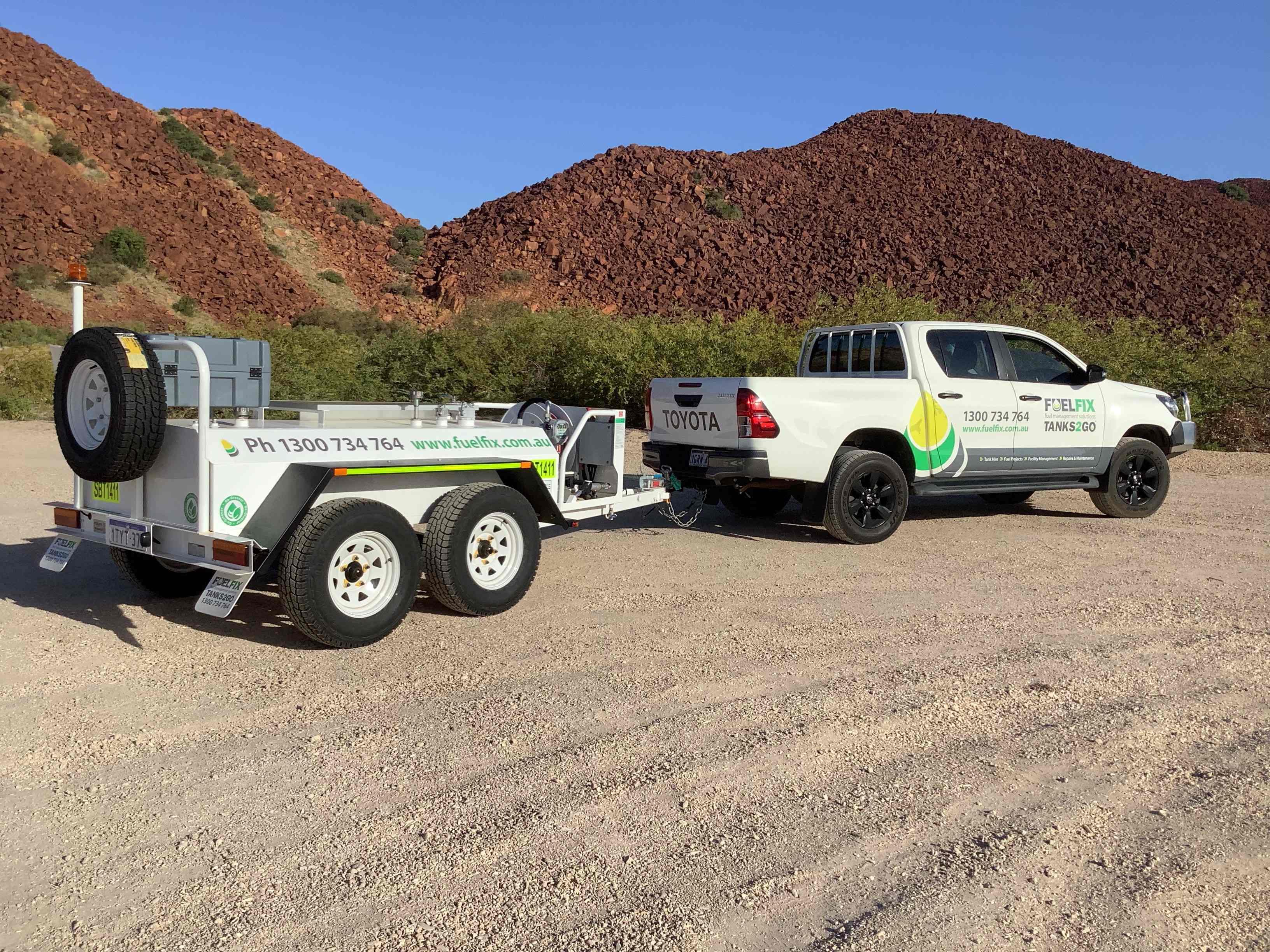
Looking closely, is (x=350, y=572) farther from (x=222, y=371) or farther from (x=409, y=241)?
(x=409, y=241)

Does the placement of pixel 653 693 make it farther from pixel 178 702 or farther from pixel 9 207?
pixel 9 207

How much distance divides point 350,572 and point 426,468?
75 centimetres

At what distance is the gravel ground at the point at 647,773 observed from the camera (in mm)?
3129

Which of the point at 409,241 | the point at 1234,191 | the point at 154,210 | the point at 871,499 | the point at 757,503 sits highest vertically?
the point at 1234,191

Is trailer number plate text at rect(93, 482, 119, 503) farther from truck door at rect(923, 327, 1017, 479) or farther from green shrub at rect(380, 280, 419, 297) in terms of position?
green shrub at rect(380, 280, 419, 297)

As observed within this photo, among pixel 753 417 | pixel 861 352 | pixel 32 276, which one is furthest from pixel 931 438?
pixel 32 276

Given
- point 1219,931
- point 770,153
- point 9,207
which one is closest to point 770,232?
point 770,153

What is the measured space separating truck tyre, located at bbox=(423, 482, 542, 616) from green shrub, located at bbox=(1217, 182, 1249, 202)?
8199 centimetres

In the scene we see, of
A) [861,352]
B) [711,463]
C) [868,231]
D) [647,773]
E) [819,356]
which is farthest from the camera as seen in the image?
[868,231]

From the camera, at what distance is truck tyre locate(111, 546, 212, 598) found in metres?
6.59

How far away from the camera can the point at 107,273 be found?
1832 inches

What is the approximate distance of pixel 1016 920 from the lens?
311 centimetres

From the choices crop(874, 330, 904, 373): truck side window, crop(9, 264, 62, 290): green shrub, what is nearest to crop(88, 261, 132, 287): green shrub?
crop(9, 264, 62, 290): green shrub

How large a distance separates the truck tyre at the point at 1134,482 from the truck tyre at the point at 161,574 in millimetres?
8729
